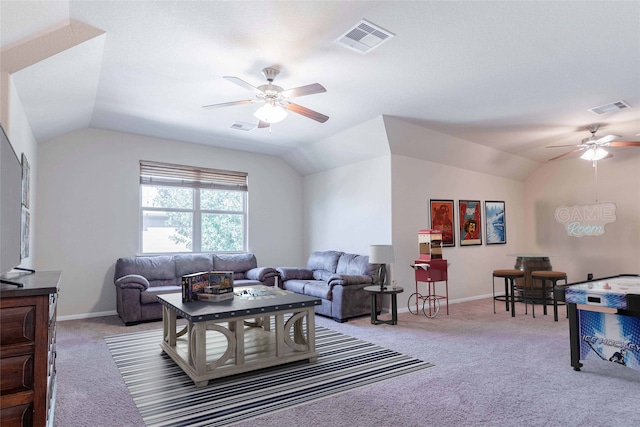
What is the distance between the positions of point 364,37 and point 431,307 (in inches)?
172

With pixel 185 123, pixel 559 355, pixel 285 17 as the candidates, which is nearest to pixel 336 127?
pixel 185 123

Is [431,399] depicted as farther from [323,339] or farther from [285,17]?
[285,17]

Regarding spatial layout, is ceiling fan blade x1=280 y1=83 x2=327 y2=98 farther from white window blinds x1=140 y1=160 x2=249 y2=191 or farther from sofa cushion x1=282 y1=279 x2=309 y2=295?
white window blinds x1=140 y1=160 x2=249 y2=191

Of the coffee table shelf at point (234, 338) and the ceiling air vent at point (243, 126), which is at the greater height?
the ceiling air vent at point (243, 126)

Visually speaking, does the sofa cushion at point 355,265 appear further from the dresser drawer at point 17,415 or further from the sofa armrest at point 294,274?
the dresser drawer at point 17,415

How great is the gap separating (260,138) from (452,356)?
438cm

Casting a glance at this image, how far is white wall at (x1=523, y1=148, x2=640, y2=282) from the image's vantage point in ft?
21.9

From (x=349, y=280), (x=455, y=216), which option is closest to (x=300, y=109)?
(x=349, y=280)

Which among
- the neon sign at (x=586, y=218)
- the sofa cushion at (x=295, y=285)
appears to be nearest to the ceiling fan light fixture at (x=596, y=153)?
the neon sign at (x=586, y=218)

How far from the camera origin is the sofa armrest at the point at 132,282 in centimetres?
507

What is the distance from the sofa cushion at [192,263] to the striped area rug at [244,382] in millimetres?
1960

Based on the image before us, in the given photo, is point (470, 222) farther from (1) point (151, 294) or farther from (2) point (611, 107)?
(1) point (151, 294)

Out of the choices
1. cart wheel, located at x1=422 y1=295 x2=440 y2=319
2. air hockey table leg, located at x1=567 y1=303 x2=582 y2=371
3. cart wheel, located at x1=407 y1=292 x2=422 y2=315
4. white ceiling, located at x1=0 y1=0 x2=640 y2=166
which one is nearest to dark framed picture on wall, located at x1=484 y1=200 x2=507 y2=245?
cart wheel, located at x1=422 y1=295 x2=440 y2=319

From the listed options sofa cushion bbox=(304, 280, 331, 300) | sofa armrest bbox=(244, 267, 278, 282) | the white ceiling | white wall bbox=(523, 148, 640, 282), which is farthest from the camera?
white wall bbox=(523, 148, 640, 282)
